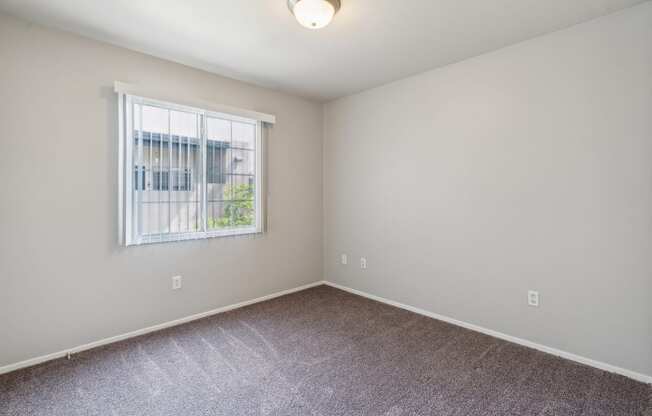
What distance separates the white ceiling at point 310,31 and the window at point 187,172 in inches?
20.5

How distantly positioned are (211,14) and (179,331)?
2.51 metres

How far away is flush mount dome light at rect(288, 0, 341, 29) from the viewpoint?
190cm

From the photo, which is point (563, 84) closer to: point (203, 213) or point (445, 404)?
point (445, 404)

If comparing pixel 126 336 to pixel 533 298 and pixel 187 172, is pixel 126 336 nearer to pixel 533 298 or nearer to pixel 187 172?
pixel 187 172

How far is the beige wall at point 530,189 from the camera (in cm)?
208

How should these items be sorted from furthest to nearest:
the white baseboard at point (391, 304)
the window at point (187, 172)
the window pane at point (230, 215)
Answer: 1. the window pane at point (230, 215)
2. the window at point (187, 172)
3. the white baseboard at point (391, 304)

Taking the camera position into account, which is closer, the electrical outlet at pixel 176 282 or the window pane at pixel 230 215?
the electrical outlet at pixel 176 282

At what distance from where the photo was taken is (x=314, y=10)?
1934 millimetres

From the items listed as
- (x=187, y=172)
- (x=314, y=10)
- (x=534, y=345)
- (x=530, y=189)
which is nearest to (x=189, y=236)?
(x=187, y=172)

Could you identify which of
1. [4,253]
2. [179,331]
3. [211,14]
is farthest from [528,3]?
[4,253]

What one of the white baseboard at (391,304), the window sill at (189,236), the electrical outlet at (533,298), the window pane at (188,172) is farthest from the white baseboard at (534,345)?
the window pane at (188,172)

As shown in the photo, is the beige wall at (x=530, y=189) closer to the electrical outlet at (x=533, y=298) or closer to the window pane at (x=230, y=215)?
the electrical outlet at (x=533, y=298)

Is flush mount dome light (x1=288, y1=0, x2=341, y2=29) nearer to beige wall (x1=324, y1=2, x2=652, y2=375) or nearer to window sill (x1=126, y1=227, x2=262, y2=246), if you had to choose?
beige wall (x1=324, y1=2, x2=652, y2=375)

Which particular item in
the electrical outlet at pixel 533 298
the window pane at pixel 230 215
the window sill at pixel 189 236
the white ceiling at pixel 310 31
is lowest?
the electrical outlet at pixel 533 298
